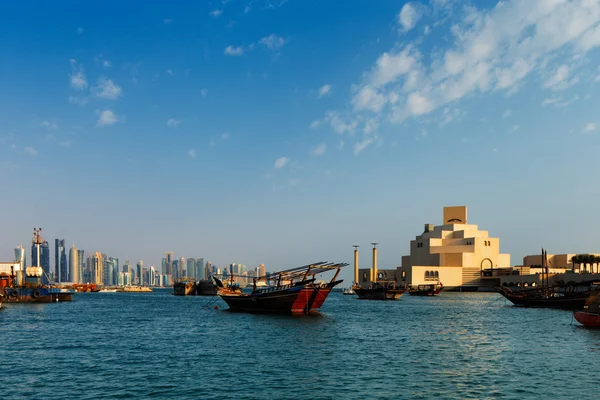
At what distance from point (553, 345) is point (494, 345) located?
14.9 feet

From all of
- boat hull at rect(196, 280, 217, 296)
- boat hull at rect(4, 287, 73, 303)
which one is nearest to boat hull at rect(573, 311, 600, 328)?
boat hull at rect(4, 287, 73, 303)

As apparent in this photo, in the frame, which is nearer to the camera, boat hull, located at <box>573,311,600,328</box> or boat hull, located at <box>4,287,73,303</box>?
boat hull, located at <box>573,311,600,328</box>

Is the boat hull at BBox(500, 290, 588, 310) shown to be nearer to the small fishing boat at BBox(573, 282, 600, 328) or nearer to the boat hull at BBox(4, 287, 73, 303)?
the small fishing boat at BBox(573, 282, 600, 328)

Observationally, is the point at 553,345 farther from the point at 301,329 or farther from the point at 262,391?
the point at 262,391

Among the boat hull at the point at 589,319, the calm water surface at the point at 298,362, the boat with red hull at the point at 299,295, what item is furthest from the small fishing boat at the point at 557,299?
the boat with red hull at the point at 299,295

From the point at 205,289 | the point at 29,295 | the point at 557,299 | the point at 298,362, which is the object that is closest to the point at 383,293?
→ the point at 557,299

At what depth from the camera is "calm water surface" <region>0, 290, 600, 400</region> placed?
2723cm

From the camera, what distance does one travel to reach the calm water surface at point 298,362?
2723 centimetres

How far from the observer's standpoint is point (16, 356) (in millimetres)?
37969

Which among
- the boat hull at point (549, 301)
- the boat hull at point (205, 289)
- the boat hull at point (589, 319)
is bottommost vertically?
the boat hull at point (205, 289)

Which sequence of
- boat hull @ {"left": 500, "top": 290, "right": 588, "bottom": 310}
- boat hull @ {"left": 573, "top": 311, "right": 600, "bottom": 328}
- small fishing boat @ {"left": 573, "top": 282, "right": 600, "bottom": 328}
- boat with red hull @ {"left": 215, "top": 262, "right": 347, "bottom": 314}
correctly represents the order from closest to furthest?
boat hull @ {"left": 573, "top": 311, "right": 600, "bottom": 328} < small fishing boat @ {"left": 573, "top": 282, "right": 600, "bottom": 328} < boat with red hull @ {"left": 215, "top": 262, "right": 347, "bottom": 314} < boat hull @ {"left": 500, "top": 290, "right": 588, "bottom": 310}

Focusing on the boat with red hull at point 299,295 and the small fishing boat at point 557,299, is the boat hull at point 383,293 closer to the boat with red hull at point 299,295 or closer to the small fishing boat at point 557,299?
the small fishing boat at point 557,299

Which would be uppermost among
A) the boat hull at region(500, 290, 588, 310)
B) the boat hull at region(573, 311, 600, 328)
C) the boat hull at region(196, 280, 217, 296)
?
the boat hull at region(573, 311, 600, 328)

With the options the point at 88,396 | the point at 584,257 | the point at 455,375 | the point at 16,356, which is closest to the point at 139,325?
the point at 16,356
